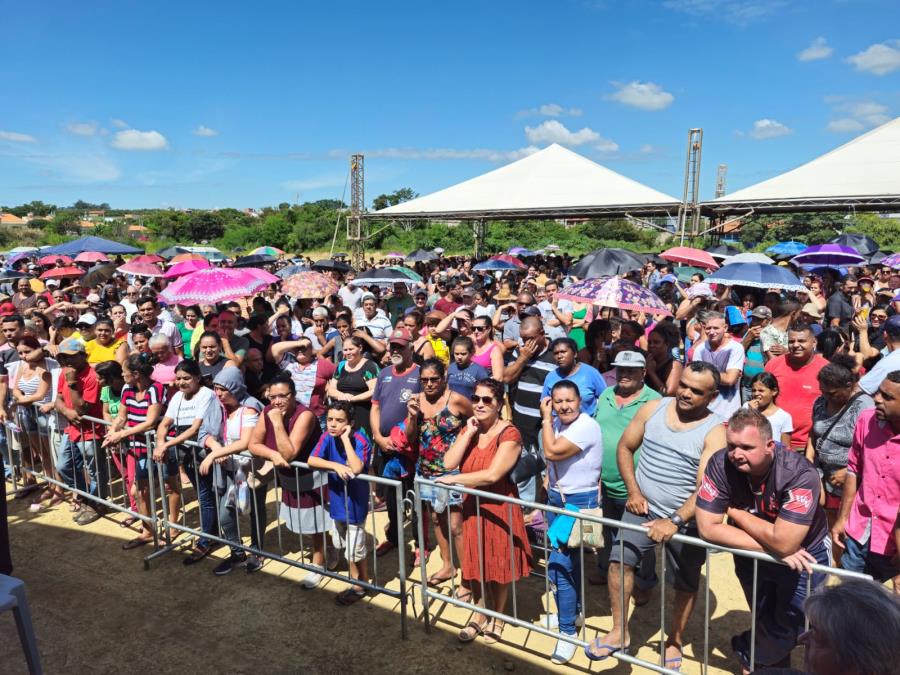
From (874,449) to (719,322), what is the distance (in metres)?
2.18

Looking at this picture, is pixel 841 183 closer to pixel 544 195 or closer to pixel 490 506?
pixel 544 195

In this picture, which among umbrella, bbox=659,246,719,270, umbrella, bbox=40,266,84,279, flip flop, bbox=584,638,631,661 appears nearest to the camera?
flip flop, bbox=584,638,631,661

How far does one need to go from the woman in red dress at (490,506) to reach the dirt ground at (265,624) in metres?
0.30

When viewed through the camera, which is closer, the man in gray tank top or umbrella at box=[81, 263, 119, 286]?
the man in gray tank top

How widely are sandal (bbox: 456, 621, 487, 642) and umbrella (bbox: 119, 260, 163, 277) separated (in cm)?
1138

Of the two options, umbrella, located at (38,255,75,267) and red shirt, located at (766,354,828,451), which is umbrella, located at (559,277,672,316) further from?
umbrella, located at (38,255,75,267)

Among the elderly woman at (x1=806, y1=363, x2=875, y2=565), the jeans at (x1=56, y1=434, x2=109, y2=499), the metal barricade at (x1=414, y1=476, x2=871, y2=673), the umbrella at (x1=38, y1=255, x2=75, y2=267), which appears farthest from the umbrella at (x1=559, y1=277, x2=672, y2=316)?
the umbrella at (x1=38, y1=255, x2=75, y2=267)

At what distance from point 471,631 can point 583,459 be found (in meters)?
1.33

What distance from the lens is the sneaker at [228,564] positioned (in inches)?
183

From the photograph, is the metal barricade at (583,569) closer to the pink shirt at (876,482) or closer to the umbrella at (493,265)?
the pink shirt at (876,482)

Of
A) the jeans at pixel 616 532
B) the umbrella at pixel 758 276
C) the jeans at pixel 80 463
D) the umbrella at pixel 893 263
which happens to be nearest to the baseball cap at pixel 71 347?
the jeans at pixel 80 463

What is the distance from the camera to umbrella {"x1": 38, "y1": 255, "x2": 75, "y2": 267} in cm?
1709

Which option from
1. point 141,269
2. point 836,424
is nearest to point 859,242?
point 836,424

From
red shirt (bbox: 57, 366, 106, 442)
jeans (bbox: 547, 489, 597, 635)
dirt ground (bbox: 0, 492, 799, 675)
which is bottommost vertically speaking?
dirt ground (bbox: 0, 492, 799, 675)
